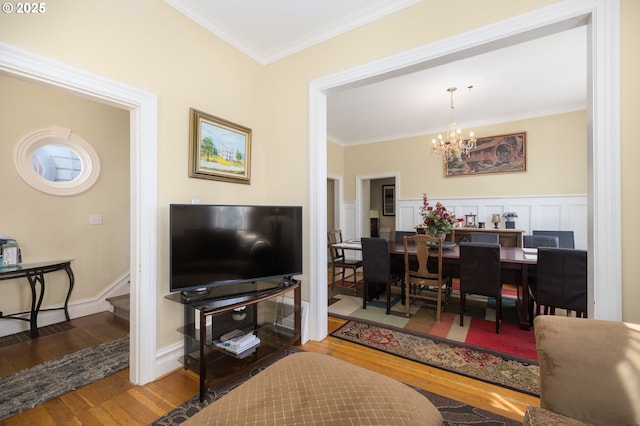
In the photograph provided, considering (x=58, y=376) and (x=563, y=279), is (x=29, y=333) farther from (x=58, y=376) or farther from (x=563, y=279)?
(x=563, y=279)

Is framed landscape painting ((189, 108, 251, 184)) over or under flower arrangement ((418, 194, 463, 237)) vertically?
over

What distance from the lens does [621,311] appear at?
1545 mm

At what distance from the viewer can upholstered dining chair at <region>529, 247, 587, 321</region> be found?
2502 mm

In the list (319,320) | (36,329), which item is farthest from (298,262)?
(36,329)

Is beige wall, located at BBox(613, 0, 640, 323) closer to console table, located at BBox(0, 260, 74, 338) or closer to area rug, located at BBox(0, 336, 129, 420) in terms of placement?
area rug, located at BBox(0, 336, 129, 420)

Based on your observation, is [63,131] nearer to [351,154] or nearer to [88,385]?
[88,385]

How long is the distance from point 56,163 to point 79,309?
5.77ft

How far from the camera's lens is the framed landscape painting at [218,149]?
2322mm

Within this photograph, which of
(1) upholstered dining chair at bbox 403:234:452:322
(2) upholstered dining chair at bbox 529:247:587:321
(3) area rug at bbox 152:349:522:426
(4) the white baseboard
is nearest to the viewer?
(3) area rug at bbox 152:349:522:426

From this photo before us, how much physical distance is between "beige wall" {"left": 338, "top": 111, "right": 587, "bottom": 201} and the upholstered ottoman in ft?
16.6

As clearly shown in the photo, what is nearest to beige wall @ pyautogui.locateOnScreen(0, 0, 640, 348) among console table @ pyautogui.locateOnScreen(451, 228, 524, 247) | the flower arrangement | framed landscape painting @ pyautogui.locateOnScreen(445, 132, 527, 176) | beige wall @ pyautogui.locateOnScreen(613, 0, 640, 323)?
beige wall @ pyautogui.locateOnScreen(613, 0, 640, 323)

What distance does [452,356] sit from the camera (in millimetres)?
2365

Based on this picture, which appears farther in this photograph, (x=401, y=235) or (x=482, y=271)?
(x=401, y=235)

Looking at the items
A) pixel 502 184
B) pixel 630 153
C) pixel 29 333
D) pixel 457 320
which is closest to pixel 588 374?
pixel 630 153
